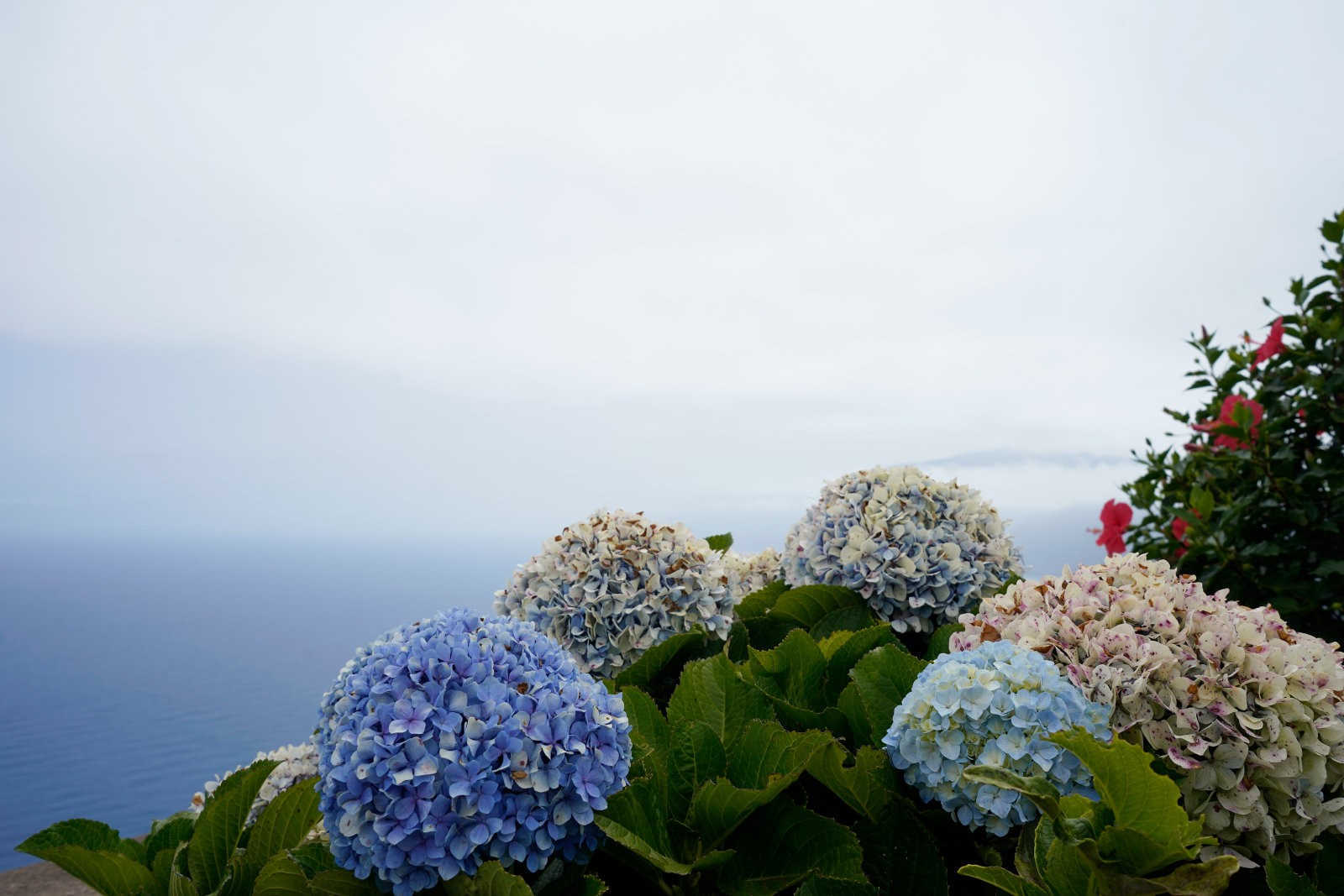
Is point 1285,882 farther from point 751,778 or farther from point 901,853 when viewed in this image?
point 751,778

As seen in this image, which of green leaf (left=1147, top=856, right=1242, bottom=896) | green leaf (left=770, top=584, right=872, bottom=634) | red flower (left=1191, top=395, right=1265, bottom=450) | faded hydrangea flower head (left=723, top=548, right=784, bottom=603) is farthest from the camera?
faded hydrangea flower head (left=723, top=548, right=784, bottom=603)

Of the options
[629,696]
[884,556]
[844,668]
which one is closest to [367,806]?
[629,696]

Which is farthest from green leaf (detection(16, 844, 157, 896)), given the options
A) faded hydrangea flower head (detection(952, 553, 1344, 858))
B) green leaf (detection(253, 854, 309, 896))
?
faded hydrangea flower head (detection(952, 553, 1344, 858))

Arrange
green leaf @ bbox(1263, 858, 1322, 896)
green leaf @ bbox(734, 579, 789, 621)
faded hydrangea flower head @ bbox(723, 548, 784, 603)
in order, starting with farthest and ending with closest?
faded hydrangea flower head @ bbox(723, 548, 784, 603) → green leaf @ bbox(734, 579, 789, 621) → green leaf @ bbox(1263, 858, 1322, 896)

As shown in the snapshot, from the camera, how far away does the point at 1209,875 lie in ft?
5.05

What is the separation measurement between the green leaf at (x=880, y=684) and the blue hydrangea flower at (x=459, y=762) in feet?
2.53

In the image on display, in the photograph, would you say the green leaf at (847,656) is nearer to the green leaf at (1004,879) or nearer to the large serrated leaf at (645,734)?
the large serrated leaf at (645,734)

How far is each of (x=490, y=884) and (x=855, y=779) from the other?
0.88 metres

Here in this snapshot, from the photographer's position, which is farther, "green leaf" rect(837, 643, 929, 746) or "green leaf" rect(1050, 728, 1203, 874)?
"green leaf" rect(837, 643, 929, 746)

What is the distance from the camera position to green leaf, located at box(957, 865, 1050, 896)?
5.33 feet

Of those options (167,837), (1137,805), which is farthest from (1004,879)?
(167,837)

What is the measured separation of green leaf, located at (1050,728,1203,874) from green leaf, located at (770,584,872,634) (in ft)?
5.75

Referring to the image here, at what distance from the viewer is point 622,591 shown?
10.8ft

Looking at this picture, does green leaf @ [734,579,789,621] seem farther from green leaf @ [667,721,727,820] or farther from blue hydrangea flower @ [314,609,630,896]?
blue hydrangea flower @ [314,609,630,896]
